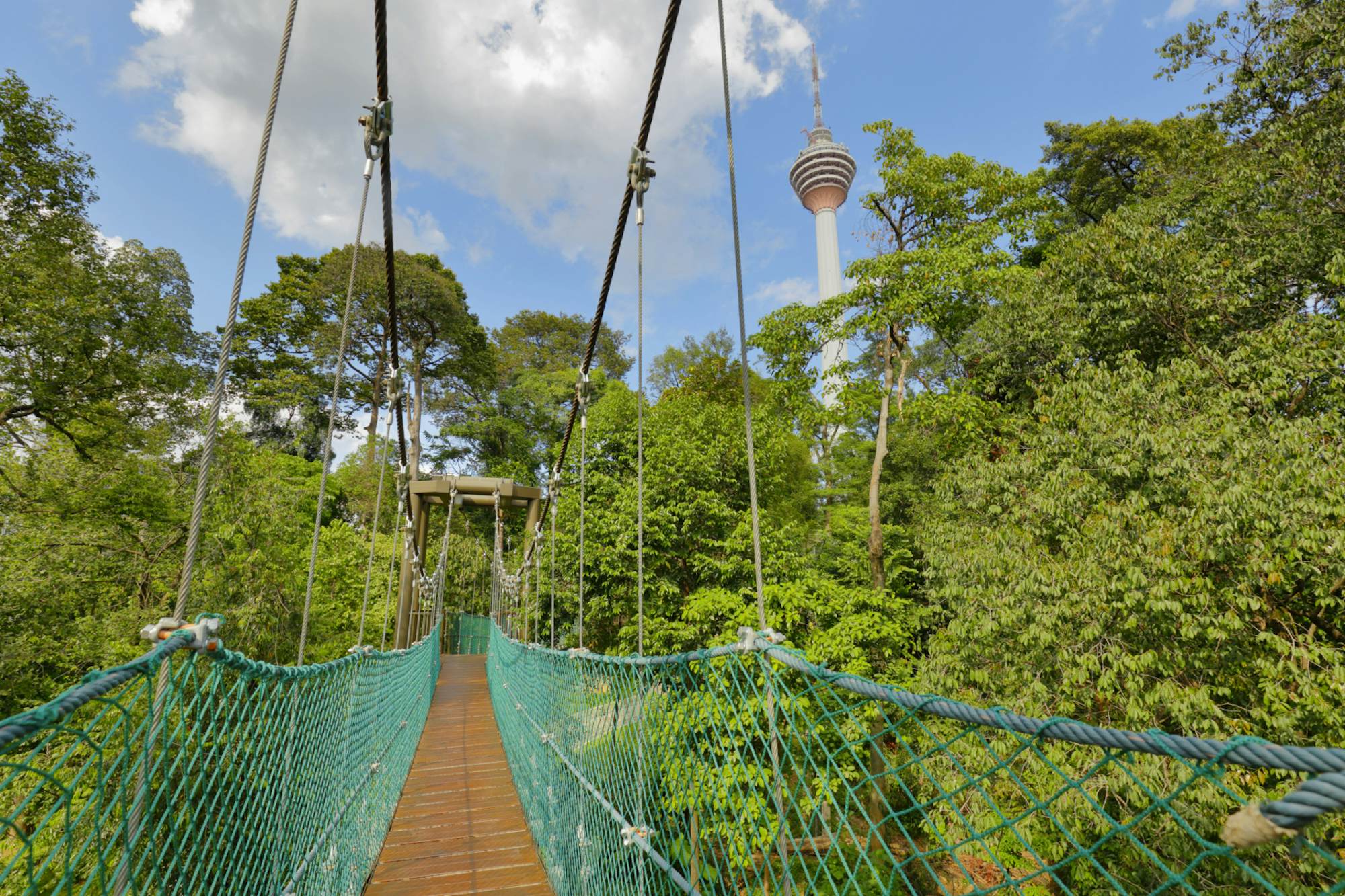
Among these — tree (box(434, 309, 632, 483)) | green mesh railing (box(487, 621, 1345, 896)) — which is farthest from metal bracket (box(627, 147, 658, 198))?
tree (box(434, 309, 632, 483))

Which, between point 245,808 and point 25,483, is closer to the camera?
point 245,808

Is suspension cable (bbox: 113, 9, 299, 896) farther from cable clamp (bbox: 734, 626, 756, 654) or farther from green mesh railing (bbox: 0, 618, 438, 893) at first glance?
cable clamp (bbox: 734, 626, 756, 654)

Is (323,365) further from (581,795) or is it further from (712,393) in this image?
(581,795)

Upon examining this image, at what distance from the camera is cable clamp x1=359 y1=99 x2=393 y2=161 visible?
116 inches

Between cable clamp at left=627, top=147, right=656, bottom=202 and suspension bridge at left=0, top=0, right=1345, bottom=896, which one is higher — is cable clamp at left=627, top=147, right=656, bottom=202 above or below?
above

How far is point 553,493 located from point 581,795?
→ 394cm

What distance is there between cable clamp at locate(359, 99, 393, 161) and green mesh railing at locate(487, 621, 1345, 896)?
2597 mm

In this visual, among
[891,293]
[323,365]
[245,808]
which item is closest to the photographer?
[245,808]

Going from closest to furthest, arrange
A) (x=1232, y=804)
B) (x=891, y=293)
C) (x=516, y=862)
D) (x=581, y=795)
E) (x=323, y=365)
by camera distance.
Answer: (x=581, y=795), (x=516, y=862), (x=1232, y=804), (x=891, y=293), (x=323, y=365)

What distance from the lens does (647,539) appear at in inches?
375

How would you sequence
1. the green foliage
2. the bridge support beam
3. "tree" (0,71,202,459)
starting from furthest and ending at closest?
the bridge support beam < "tree" (0,71,202,459) < the green foliage

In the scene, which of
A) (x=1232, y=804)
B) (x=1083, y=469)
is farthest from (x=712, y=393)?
(x=1232, y=804)

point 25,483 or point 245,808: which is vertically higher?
point 25,483

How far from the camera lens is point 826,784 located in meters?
1.32
